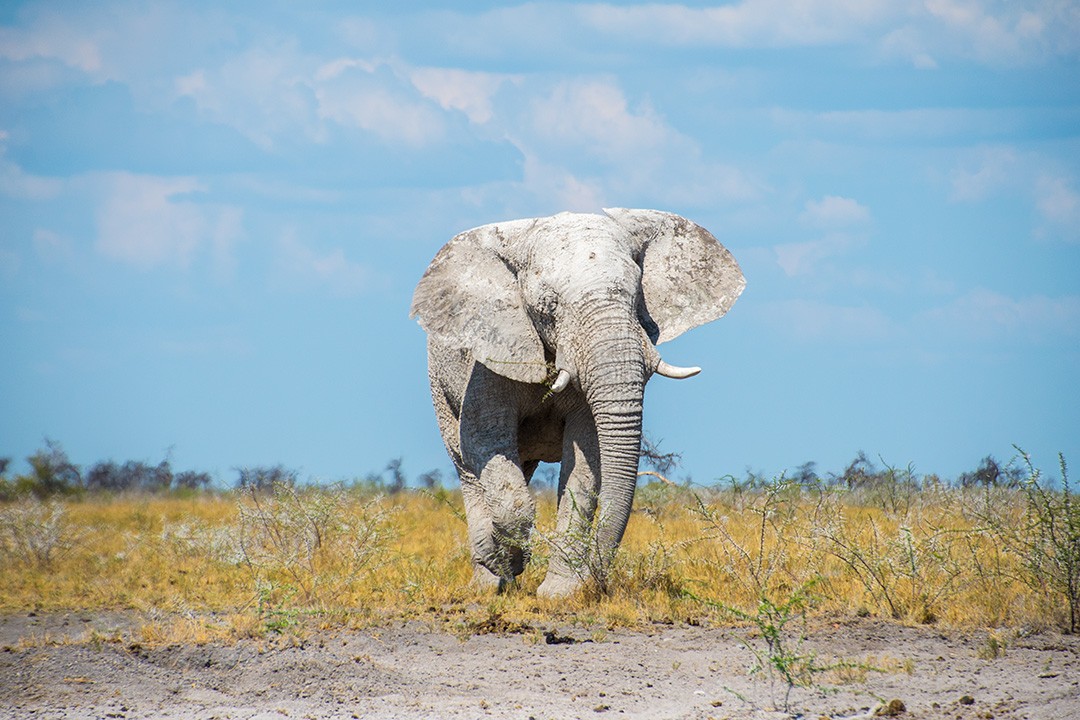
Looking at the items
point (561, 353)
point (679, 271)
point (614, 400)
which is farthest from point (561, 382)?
point (679, 271)

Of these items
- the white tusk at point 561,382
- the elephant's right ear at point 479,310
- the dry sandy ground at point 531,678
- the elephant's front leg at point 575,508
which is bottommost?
the dry sandy ground at point 531,678

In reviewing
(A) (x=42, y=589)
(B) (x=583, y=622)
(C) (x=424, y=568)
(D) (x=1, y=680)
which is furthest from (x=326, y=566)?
(D) (x=1, y=680)

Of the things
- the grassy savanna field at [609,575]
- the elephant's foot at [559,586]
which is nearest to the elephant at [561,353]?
the elephant's foot at [559,586]

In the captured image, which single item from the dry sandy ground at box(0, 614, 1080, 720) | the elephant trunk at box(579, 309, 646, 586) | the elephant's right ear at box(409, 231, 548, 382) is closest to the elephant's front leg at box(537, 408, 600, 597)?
the elephant trunk at box(579, 309, 646, 586)

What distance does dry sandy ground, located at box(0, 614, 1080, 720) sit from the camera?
25.0ft

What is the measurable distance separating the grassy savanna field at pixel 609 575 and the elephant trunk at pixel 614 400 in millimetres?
581

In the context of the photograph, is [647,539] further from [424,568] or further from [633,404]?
[633,404]

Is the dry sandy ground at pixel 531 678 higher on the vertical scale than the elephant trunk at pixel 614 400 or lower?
lower

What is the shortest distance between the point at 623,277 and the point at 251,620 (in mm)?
3707

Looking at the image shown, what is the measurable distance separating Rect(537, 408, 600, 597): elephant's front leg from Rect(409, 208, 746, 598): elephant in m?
0.01

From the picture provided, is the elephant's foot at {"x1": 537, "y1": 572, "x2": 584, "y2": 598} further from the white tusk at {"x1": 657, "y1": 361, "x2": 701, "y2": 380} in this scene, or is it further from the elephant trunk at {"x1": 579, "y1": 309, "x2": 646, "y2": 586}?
the white tusk at {"x1": 657, "y1": 361, "x2": 701, "y2": 380}

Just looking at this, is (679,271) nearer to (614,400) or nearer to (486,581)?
(614,400)

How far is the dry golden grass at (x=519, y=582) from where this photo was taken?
32.5 ft

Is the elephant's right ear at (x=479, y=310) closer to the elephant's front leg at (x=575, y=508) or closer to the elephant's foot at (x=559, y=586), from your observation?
the elephant's front leg at (x=575, y=508)
